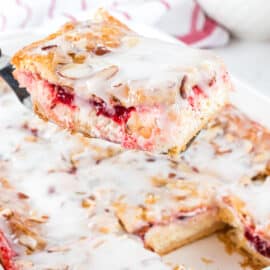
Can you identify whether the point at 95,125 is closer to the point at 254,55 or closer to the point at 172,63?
the point at 172,63

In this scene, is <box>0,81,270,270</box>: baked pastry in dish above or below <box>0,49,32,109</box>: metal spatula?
below

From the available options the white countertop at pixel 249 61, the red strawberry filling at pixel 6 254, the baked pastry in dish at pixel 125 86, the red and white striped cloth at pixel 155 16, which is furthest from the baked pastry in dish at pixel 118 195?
the red and white striped cloth at pixel 155 16

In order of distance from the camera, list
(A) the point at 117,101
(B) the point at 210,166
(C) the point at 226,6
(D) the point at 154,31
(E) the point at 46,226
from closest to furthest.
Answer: (A) the point at 117,101 → (E) the point at 46,226 → (B) the point at 210,166 → (D) the point at 154,31 → (C) the point at 226,6

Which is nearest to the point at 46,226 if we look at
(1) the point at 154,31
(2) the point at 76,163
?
(2) the point at 76,163

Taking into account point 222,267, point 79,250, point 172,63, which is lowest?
point 222,267

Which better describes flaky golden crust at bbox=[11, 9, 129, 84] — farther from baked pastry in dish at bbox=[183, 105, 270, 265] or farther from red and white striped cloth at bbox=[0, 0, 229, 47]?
red and white striped cloth at bbox=[0, 0, 229, 47]

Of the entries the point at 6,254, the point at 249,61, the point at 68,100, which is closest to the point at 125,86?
the point at 68,100

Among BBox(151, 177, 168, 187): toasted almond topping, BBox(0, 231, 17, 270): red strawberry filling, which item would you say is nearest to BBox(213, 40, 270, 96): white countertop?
BBox(151, 177, 168, 187): toasted almond topping
